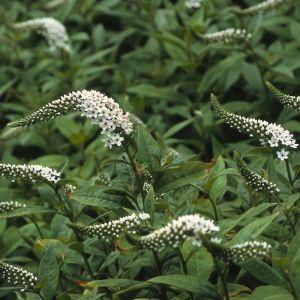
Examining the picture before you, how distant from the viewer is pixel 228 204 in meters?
4.22

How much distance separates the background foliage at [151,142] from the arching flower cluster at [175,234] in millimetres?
263

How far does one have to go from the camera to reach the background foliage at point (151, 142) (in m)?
3.34

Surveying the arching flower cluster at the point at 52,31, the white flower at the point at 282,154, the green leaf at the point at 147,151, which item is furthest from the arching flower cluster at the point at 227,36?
the white flower at the point at 282,154

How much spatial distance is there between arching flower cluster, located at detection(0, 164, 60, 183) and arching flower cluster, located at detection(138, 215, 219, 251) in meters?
0.96

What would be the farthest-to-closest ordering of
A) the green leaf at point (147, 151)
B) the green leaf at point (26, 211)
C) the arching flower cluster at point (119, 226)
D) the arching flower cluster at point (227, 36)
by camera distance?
1. the arching flower cluster at point (227, 36)
2. the green leaf at point (26, 211)
3. the green leaf at point (147, 151)
4. the arching flower cluster at point (119, 226)

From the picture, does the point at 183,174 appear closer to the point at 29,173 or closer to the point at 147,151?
the point at 147,151

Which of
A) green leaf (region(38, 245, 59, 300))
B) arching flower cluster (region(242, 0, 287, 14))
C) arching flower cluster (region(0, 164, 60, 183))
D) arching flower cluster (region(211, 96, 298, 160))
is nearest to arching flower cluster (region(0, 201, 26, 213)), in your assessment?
arching flower cluster (region(0, 164, 60, 183))

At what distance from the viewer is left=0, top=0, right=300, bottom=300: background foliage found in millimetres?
3338

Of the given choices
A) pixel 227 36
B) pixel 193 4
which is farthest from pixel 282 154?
pixel 193 4

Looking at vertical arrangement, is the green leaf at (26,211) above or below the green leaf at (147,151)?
below

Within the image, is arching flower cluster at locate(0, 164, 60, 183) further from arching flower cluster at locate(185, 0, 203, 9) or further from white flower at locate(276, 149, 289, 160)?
arching flower cluster at locate(185, 0, 203, 9)

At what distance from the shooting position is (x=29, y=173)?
3475 millimetres

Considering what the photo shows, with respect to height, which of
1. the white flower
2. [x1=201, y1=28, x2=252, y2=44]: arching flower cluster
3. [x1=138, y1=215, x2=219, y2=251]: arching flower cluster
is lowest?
[x1=201, y1=28, x2=252, y2=44]: arching flower cluster

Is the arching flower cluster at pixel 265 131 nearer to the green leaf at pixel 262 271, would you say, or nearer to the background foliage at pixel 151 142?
the background foliage at pixel 151 142
